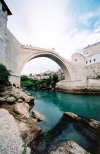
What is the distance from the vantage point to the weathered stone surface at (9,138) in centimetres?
283

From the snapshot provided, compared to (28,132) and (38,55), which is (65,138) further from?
(38,55)

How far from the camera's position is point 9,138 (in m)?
3.22

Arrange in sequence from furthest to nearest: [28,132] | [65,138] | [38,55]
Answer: [38,55]
[65,138]
[28,132]

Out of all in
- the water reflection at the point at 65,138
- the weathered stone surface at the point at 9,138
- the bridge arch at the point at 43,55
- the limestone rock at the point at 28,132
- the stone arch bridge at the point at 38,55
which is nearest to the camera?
the weathered stone surface at the point at 9,138

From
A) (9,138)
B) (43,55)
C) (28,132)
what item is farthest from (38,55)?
(9,138)

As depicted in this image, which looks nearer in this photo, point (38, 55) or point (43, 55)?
point (38, 55)

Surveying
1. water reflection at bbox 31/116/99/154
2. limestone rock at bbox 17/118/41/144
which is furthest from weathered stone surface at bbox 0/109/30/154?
water reflection at bbox 31/116/99/154

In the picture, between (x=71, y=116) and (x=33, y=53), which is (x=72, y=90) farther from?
(x=71, y=116)

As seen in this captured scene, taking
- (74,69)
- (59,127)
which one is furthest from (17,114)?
(74,69)

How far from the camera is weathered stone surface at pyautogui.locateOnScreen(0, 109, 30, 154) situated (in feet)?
9.27

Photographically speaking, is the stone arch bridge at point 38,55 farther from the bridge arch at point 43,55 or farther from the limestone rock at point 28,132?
the limestone rock at point 28,132

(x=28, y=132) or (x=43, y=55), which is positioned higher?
(x=43, y=55)

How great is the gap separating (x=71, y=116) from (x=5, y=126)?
14.5ft

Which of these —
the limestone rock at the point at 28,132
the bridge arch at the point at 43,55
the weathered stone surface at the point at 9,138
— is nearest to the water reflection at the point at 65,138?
the limestone rock at the point at 28,132
